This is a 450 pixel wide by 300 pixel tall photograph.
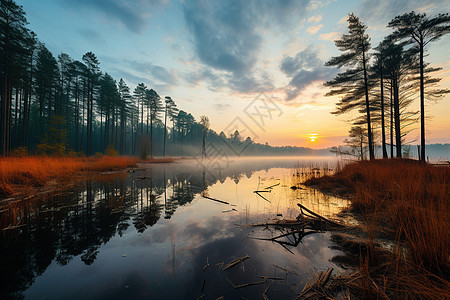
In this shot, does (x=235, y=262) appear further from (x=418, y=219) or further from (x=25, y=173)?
(x=25, y=173)

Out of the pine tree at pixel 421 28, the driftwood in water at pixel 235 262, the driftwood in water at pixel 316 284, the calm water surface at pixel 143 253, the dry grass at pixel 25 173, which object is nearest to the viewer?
the driftwood in water at pixel 316 284

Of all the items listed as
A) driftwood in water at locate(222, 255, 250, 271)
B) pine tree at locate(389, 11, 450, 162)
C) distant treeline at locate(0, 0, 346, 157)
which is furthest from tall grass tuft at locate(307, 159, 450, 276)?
distant treeline at locate(0, 0, 346, 157)

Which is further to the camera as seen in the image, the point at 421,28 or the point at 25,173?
the point at 421,28

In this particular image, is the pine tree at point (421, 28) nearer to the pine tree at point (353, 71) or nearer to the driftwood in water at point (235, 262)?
the pine tree at point (353, 71)

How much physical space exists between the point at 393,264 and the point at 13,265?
6242mm

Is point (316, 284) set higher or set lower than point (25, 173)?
lower

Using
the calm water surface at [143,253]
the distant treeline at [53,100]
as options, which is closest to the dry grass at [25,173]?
the calm water surface at [143,253]

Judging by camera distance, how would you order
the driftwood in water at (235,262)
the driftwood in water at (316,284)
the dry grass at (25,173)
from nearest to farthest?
the driftwood in water at (316,284), the driftwood in water at (235,262), the dry grass at (25,173)

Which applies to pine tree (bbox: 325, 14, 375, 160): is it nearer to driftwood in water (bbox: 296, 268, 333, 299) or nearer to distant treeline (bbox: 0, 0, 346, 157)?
driftwood in water (bbox: 296, 268, 333, 299)

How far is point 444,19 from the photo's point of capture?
13414mm

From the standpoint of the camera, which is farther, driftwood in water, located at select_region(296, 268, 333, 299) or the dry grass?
the dry grass

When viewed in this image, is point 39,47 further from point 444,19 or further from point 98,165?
point 444,19

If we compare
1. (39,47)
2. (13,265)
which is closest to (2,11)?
(39,47)

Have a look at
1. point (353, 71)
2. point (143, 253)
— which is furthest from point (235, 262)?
point (353, 71)
